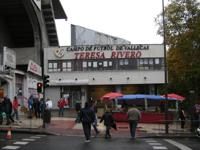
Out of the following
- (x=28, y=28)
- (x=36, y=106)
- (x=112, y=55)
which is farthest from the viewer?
(x=28, y=28)

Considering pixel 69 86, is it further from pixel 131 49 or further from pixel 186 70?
pixel 186 70

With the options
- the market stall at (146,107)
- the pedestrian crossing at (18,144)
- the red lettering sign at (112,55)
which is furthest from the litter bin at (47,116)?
the red lettering sign at (112,55)

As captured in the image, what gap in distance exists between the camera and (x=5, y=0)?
189 ft

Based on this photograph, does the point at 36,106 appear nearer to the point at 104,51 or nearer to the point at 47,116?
the point at 47,116

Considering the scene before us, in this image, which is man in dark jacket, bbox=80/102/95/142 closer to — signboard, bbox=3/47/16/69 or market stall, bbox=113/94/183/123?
market stall, bbox=113/94/183/123

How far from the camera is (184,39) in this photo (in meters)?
38.3

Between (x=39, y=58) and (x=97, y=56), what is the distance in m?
7.07

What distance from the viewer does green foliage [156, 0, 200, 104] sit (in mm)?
37947

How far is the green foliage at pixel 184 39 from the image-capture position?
37947 mm

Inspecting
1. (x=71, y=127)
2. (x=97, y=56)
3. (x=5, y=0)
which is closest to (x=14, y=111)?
(x=71, y=127)

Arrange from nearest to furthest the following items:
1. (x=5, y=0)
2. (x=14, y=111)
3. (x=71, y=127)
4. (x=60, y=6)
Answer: (x=71, y=127) → (x=14, y=111) → (x=5, y=0) → (x=60, y=6)

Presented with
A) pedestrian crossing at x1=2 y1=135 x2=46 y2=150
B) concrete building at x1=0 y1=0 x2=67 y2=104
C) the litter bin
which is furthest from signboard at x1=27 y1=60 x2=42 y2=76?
pedestrian crossing at x1=2 y1=135 x2=46 y2=150

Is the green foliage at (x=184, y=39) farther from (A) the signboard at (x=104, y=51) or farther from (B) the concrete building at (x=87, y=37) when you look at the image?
(B) the concrete building at (x=87, y=37)

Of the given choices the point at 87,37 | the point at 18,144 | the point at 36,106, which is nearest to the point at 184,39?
the point at 36,106
